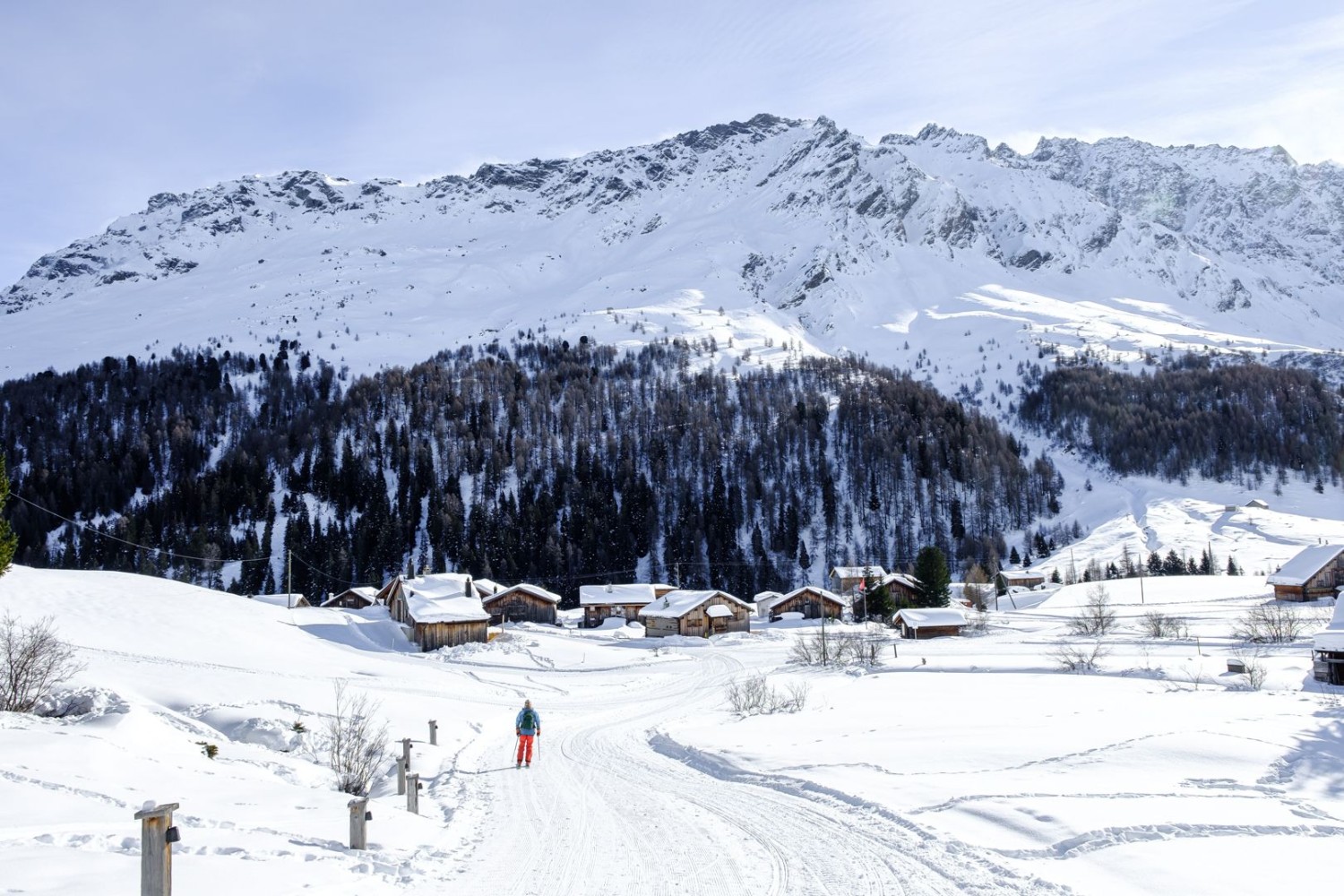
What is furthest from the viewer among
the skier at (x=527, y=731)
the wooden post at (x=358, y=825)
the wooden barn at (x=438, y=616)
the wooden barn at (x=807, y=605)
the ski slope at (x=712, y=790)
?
the wooden barn at (x=807, y=605)

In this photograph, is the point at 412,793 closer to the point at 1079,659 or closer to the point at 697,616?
the point at 1079,659

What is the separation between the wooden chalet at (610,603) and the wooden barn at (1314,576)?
216 feet

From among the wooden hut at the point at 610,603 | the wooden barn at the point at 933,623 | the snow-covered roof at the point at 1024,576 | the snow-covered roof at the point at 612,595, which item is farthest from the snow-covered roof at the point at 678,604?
the snow-covered roof at the point at 1024,576

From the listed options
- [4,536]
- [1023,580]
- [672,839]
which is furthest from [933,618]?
[4,536]

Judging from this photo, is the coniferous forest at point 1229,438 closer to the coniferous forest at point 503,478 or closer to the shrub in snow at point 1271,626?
the coniferous forest at point 503,478

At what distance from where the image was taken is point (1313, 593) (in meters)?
77.8

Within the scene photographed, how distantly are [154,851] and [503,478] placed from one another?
14886 centimetres

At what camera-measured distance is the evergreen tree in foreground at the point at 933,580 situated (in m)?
81.3

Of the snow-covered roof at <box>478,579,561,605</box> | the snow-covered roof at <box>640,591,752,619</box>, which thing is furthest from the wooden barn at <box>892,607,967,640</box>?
the snow-covered roof at <box>478,579,561,605</box>

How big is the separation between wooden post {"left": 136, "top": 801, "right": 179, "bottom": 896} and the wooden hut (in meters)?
90.0

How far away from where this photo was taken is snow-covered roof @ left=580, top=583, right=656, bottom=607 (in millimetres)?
96938

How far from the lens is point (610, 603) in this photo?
96938 mm

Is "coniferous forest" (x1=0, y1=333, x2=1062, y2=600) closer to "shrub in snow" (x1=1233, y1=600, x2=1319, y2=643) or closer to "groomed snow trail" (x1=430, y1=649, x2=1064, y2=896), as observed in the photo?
"shrub in snow" (x1=1233, y1=600, x2=1319, y2=643)

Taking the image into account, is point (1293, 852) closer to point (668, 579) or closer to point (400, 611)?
point (400, 611)
